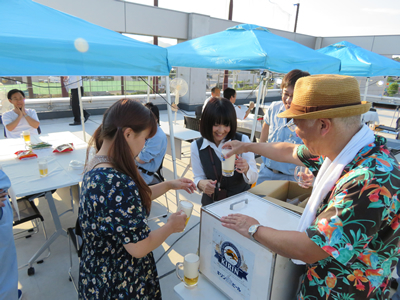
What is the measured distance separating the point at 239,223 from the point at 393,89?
18801mm

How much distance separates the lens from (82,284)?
1.38 meters

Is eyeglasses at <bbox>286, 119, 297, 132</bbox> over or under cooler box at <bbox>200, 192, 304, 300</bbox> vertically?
over

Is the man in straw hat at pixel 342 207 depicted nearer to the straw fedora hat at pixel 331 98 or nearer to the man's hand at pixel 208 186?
the straw fedora hat at pixel 331 98

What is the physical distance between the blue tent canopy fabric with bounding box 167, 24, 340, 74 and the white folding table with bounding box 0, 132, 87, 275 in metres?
2.30

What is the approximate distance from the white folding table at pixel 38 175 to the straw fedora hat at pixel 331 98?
2.53 meters

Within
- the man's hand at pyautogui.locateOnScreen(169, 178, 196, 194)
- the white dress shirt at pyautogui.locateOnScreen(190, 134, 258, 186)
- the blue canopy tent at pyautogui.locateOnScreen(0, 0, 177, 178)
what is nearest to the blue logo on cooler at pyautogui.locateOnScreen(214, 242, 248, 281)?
the man's hand at pyautogui.locateOnScreen(169, 178, 196, 194)

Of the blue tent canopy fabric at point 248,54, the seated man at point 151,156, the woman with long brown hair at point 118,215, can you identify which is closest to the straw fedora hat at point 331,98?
the woman with long brown hair at point 118,215

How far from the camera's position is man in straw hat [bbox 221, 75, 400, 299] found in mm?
798

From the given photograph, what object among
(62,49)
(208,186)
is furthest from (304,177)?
(62,49)

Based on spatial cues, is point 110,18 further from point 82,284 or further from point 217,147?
point 82,284

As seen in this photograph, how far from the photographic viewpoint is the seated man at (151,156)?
10.6ft

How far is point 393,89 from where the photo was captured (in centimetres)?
1517

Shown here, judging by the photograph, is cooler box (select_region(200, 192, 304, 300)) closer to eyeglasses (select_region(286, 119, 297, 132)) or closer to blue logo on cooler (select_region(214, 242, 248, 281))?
blue logo on cooler (select_region(214, 242, 248, 281))

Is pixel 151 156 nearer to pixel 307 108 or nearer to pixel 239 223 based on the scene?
pixel 239 223
